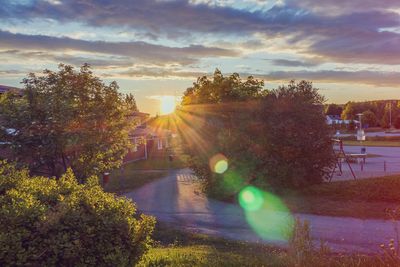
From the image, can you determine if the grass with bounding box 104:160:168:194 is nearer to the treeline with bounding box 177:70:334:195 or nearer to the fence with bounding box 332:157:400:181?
the treeline with bounding box 177:70:334:195

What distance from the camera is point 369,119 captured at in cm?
9006

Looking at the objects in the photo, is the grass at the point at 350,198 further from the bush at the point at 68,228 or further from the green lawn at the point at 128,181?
the bush at the point at 68,228

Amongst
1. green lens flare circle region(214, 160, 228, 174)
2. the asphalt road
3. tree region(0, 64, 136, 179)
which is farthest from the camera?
green lens flare circle region(214, 160, 228, 174)

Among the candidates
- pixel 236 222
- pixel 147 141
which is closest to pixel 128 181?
pixel 236 222

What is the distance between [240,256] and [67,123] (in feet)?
23.0

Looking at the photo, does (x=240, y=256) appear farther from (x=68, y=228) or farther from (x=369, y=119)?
(x=369, y=119)

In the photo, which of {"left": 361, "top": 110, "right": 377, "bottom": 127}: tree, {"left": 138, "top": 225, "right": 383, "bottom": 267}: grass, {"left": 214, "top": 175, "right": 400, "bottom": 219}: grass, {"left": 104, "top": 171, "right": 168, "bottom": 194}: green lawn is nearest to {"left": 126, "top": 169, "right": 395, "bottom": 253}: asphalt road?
{"left": 214, "top": 175, "right": 400, "bottom": 219}: grass

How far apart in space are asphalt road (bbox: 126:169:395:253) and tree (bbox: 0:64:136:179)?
300cm

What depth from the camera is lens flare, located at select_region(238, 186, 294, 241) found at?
1216 centimetres

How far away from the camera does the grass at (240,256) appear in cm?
651

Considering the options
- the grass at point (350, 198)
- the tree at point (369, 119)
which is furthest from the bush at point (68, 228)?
the tree at point (369, 119)

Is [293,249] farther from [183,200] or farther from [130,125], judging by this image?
[183,200]

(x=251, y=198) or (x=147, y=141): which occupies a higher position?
(x=147, y=141)

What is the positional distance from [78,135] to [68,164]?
1.62 meters
